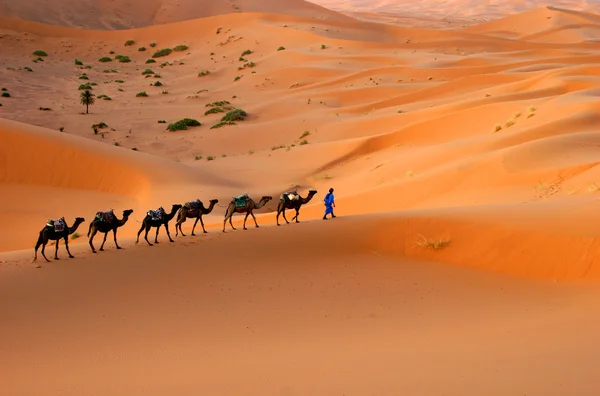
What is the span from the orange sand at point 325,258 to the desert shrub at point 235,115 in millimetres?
586

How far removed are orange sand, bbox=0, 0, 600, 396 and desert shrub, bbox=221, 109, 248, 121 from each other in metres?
0.59

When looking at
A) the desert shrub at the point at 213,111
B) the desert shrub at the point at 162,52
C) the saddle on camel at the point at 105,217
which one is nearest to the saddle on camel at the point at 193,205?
the saddle on camel at the point at 105,217

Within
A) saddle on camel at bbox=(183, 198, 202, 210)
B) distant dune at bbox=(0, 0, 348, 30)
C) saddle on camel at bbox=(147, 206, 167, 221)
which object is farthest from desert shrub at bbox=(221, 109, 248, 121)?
distant dune at bbox=(0, 0, 348, 30)

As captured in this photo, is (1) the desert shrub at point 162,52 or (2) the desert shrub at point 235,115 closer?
(2) the desert shrub at point 235,115

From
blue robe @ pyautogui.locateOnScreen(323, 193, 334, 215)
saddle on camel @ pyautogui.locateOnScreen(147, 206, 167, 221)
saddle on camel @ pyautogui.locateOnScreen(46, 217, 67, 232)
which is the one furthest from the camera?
blue robe @ pyautogui.locateOnScreen(323, 193, 334, 215)

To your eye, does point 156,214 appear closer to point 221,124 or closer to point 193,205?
point 193,205

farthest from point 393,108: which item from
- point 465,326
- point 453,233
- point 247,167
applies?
point 465,326

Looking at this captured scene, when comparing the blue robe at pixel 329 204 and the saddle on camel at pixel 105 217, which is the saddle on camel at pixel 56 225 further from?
the blue robe at pixel 329 204

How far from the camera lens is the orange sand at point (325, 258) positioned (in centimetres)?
602

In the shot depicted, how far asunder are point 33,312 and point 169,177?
1435 centimetres

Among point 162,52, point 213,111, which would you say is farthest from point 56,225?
point 162,52

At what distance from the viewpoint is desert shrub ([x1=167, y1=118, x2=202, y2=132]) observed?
1403 inches

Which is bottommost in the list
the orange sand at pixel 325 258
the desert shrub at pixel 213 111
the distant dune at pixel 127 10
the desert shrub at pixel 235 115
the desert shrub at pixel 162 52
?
the orange sand at pixel 325 258

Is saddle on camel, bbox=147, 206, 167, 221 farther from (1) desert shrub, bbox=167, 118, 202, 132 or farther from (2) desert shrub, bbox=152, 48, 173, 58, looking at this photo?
(2) desert shrub, bbox=152, 48, 173, 58
